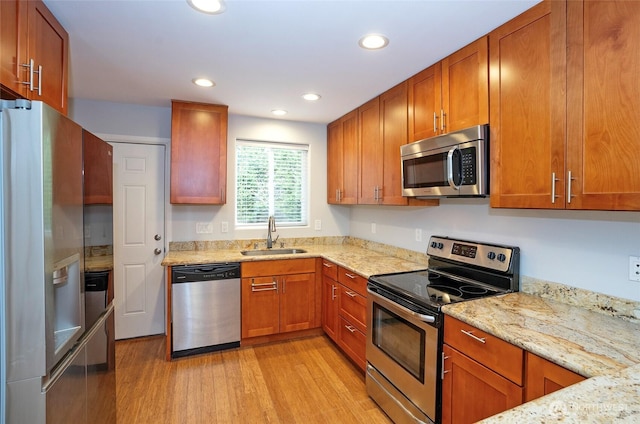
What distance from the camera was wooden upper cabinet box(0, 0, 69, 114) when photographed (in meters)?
1.34

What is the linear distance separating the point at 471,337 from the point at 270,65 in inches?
81.9

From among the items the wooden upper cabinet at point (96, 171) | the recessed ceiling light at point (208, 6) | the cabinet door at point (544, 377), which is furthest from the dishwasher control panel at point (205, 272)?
the cabinet door at point (544, 377)

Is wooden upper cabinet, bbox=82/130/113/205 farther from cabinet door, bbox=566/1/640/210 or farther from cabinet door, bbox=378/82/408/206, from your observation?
cabinet door, bbox=566/1/640/210

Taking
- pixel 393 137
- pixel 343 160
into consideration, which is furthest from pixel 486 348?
pixel 343 160

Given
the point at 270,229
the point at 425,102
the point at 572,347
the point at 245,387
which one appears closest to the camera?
the point at 572,347

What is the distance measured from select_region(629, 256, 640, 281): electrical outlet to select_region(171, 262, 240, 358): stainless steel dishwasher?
2.73 m

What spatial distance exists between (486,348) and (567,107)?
3.72ft

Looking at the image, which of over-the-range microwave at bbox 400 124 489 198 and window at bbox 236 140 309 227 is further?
window at bbox 236 140 309 227

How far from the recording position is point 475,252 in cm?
221

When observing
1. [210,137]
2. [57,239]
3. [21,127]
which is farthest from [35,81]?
[210,137]

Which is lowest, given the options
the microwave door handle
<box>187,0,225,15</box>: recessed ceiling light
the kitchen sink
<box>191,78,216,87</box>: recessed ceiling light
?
the kitchen sink

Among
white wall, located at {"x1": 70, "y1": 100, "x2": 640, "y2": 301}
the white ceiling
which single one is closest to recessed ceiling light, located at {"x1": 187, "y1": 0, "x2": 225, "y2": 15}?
the white ceiling

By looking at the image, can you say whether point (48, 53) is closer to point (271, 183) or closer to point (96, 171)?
point (96, 171)

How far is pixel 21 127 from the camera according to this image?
1085mm
